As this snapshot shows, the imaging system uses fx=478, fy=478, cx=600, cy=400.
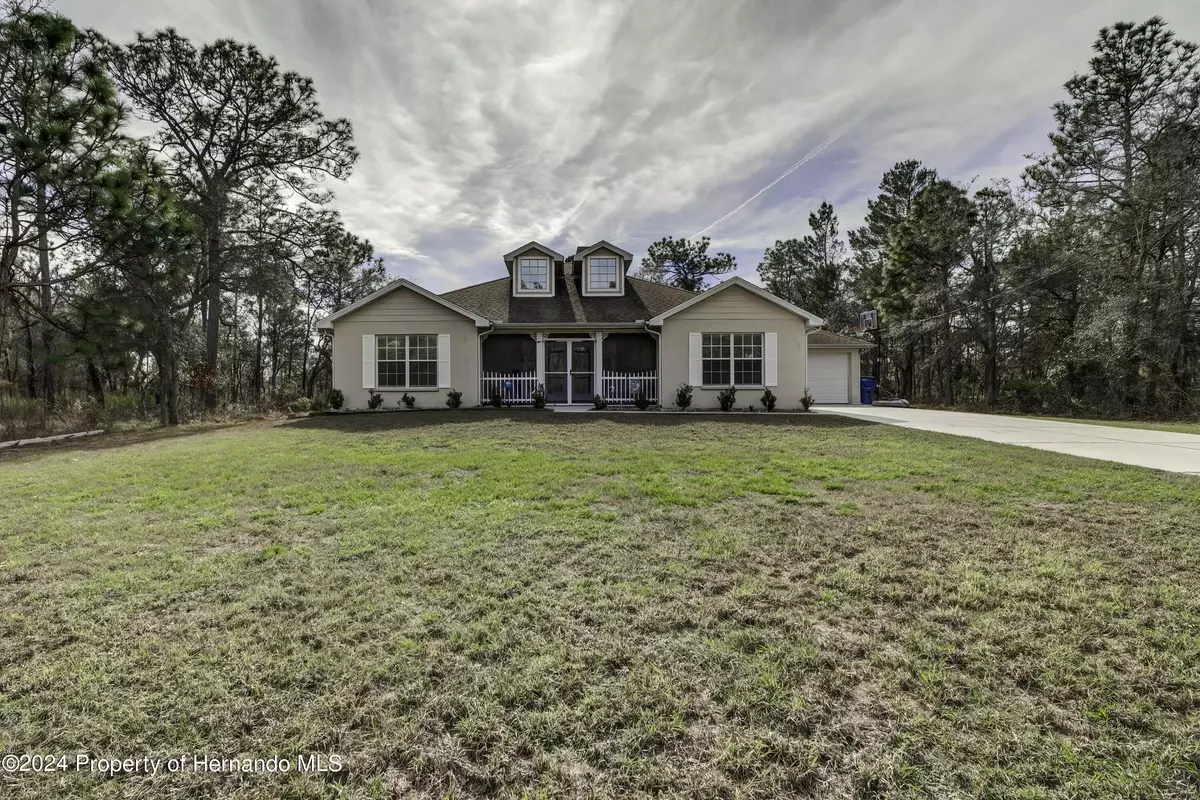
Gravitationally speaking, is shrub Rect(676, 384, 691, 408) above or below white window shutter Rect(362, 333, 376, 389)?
below

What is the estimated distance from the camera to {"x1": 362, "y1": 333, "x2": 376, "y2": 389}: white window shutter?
14.2m

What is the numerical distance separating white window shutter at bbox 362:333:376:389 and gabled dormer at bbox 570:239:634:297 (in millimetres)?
7130

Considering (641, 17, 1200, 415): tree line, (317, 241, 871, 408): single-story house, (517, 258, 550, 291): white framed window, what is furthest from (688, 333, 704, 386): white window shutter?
(641, 17, 1200, 415): tree line

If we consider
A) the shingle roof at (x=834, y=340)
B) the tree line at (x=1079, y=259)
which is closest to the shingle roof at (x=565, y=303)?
the shingle roof at (x=834, y=340)

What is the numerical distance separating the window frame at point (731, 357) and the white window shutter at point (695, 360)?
0.13ft

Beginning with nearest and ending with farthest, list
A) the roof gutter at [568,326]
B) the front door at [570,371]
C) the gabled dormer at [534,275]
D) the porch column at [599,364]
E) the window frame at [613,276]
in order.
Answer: the roof gutter at [568,326], the porch column at [599,364], the front door at [570,371], the gabled dormer at [534,275], the window frame at [613,276]

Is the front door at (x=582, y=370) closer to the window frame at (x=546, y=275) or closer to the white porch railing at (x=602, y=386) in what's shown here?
the white porch railing at (x=602, y=386)

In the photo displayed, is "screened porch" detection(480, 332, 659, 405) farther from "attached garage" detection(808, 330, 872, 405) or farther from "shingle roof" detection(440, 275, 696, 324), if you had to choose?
"attached garage" detection(808, 330, 872, 405)

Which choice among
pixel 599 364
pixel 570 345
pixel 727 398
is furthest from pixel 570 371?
pixel 727 398

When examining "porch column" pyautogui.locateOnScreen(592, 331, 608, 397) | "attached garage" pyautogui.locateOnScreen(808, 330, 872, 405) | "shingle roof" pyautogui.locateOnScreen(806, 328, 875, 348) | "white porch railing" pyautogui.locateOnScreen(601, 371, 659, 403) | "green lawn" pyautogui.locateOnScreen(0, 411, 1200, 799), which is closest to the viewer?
"green lawn" pyautogui.locateOnScreen(0, 411, 1200, 799)

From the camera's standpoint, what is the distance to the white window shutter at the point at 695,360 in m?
14.2

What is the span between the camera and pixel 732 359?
567 inches

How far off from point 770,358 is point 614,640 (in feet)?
43.2

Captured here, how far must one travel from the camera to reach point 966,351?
74.1 feet
